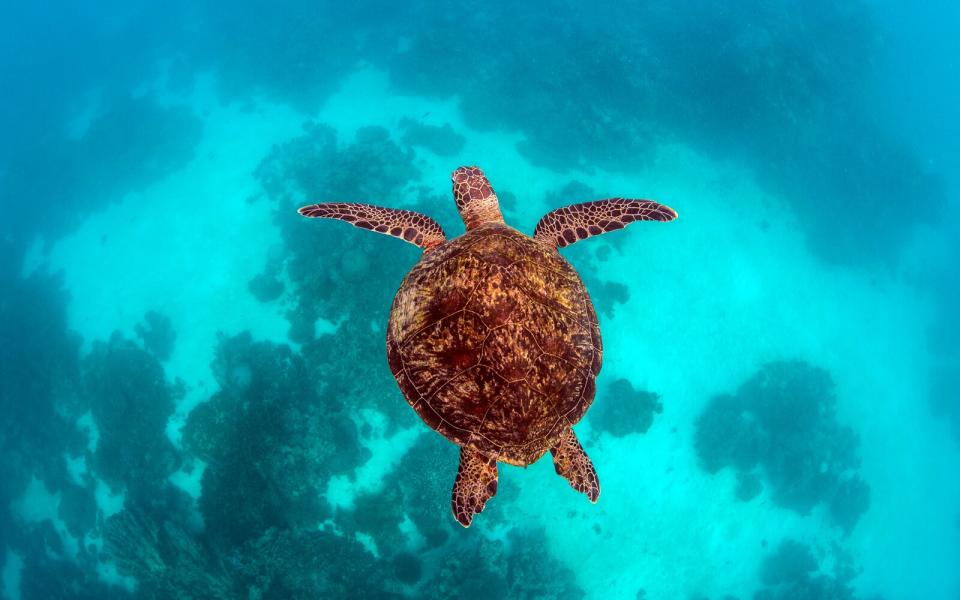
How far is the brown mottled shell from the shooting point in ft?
10.6

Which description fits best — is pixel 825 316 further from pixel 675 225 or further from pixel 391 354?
pixel 391 354

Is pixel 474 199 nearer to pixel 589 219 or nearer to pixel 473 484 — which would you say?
pixel 589 219

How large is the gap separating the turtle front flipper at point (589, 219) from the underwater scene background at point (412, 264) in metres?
5.00

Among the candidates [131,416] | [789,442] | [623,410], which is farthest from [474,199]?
[789,442]

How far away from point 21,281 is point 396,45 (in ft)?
43.8

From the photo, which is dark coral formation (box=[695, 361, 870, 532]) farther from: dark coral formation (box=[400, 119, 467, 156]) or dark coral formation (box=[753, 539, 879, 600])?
dark coral formation (box=[400, 119, 467, 156])

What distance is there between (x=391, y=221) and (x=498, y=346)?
A: 2577 millimetres

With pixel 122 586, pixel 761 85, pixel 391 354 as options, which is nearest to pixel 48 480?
pixel 122 586

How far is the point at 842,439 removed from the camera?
38.6 ft

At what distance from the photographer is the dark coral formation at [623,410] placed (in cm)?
977

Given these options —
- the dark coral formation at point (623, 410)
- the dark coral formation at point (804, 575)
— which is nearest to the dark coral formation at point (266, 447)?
the dark coral formation at point (623, 410)

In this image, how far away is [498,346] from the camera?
3.16 metres

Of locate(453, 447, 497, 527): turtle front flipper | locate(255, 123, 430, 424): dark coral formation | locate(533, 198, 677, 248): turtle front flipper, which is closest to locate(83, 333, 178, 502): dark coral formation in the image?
locate(255, 123, 430, 424): dark coral formation

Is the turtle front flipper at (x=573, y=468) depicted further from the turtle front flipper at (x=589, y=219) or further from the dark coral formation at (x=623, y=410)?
the dark coral formation at (x=623, y=410)
